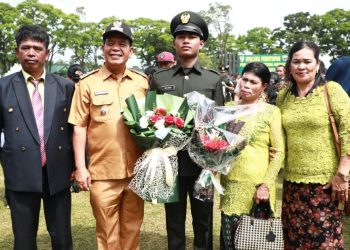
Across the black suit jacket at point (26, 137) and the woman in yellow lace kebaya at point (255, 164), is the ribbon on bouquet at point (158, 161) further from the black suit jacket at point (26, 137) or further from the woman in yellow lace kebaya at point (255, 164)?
the black suit jacket at point (26, 137)

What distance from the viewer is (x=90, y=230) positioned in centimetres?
449

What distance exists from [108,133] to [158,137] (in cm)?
50

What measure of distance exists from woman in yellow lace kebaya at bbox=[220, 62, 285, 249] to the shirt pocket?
3.42 feet

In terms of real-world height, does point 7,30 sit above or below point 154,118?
above

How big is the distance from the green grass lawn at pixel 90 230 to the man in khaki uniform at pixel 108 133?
46.8 inches

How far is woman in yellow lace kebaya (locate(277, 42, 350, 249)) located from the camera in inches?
105

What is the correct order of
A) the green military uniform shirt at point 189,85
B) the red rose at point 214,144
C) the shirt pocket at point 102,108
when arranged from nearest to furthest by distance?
the red rose at point 214,144 → the shirt pocket at point 102,108 → the green military uniform shirt at point 189,85

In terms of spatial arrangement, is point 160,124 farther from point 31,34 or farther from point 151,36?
point 151,36

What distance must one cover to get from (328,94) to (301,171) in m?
0.61

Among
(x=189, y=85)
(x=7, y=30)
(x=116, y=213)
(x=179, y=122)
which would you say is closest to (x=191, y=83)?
(x=189, y=85)

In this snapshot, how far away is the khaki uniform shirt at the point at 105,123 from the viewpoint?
2.89 m

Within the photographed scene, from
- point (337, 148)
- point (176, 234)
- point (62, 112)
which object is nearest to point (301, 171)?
point (337, 148)

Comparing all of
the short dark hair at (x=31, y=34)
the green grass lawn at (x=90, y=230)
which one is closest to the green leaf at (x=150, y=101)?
the short dark hair at (x=31, y=34)

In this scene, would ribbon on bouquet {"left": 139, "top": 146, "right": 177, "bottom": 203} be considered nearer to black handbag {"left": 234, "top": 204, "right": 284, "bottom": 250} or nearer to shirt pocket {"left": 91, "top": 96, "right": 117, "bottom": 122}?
shirt pocket {"left": 91, "top": 96, "right": 117, "bottom": 122}
